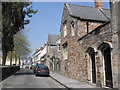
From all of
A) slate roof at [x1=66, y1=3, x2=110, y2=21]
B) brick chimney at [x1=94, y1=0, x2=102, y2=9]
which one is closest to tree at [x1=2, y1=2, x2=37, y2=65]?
slate roof at [x1=66, y1=3, x2=110, y2=21]

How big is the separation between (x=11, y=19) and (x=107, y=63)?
15.7 metres

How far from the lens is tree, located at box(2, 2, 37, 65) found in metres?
19.7

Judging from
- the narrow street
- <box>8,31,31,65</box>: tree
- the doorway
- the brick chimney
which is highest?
the brick chimney

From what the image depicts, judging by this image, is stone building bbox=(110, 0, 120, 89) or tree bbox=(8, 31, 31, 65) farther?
tree bbox=(8, 31, 31, 65)

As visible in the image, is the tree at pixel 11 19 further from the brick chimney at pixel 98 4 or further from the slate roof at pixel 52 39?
the slate roof at pixel 52 39

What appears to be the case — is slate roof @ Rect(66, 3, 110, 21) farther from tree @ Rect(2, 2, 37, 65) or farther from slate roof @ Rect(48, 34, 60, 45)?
slate roof @ Rect(48, 34, 60, 45)

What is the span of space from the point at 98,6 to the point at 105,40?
15726 millimetres

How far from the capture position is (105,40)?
401 inches

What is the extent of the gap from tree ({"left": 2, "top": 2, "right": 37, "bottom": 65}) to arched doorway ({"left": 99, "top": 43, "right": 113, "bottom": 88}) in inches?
502

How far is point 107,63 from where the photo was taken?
1045 cm

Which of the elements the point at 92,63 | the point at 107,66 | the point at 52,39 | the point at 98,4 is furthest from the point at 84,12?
the point at 52,39

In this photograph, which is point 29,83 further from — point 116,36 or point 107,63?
point 116,36

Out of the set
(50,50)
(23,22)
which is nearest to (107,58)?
(23,22)

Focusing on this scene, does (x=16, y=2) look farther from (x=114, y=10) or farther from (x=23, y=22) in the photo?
(x=114, y=10)
